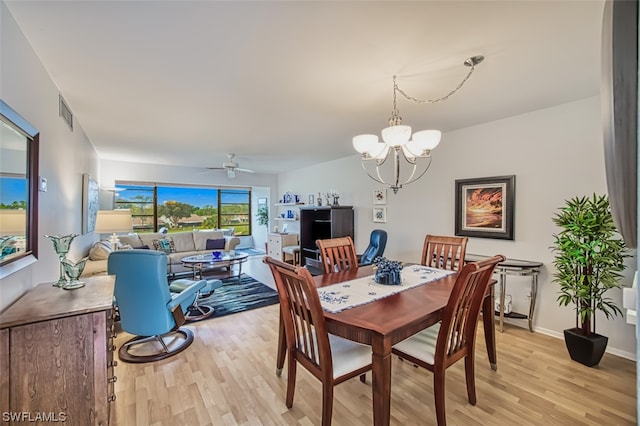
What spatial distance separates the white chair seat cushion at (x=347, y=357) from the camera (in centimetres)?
164

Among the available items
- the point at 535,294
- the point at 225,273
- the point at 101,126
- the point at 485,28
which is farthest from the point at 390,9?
the point at 225,273

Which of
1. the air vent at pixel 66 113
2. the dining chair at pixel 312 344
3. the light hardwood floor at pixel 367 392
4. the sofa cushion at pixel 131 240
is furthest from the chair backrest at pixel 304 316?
the sofa cushion at pixel 131 240

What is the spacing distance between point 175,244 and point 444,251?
5.58m

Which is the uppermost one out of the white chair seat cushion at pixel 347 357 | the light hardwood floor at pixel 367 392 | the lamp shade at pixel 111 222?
the lamp shade at pixel 111 222

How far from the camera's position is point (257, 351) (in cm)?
267

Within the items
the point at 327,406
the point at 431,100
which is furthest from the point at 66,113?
the point at 431,100

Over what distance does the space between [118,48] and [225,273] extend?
15.1ft

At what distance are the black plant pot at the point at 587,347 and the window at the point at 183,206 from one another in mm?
7790

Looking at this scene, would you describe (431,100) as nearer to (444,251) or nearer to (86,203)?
(444,251)

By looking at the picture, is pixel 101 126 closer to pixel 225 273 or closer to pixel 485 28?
pixel 225 273

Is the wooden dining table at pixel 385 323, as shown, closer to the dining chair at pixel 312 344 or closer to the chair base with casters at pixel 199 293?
the dining chair at pixel 312 344

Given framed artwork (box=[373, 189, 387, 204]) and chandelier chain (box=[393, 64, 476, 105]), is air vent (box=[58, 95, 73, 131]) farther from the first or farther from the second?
framed artwork (box=[373, 189, 387, 204])

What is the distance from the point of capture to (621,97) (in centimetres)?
62

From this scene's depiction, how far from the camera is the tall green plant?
7.66ft
